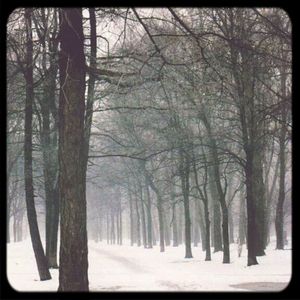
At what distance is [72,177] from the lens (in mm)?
9602

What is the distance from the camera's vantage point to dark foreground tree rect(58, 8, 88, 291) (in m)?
9.62

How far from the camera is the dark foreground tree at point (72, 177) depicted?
9.62 meters

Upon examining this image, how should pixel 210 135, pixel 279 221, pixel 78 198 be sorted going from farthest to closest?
pixel 279 221
pixel 210 135
pixel 78 198

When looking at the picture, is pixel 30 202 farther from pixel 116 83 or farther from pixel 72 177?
pixel 72 177

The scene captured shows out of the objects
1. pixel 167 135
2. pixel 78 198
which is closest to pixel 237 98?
pixel 167 135

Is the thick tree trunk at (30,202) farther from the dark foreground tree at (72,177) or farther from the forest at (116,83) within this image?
the dark foreground tree at (72,177)

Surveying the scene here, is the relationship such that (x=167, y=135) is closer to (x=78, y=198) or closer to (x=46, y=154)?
(x=46, y=154)

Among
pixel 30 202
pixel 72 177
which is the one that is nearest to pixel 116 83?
pixel 72 177

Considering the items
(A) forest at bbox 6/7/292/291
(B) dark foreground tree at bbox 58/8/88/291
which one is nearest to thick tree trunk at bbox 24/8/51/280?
(A) forest at bbox 6/7/292/291

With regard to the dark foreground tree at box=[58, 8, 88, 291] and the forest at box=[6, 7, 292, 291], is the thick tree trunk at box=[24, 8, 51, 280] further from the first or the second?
the dark foreground tree at box=[58, 8, 88, 291]

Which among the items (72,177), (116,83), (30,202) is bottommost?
(30,202)

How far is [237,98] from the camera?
19234 mm
